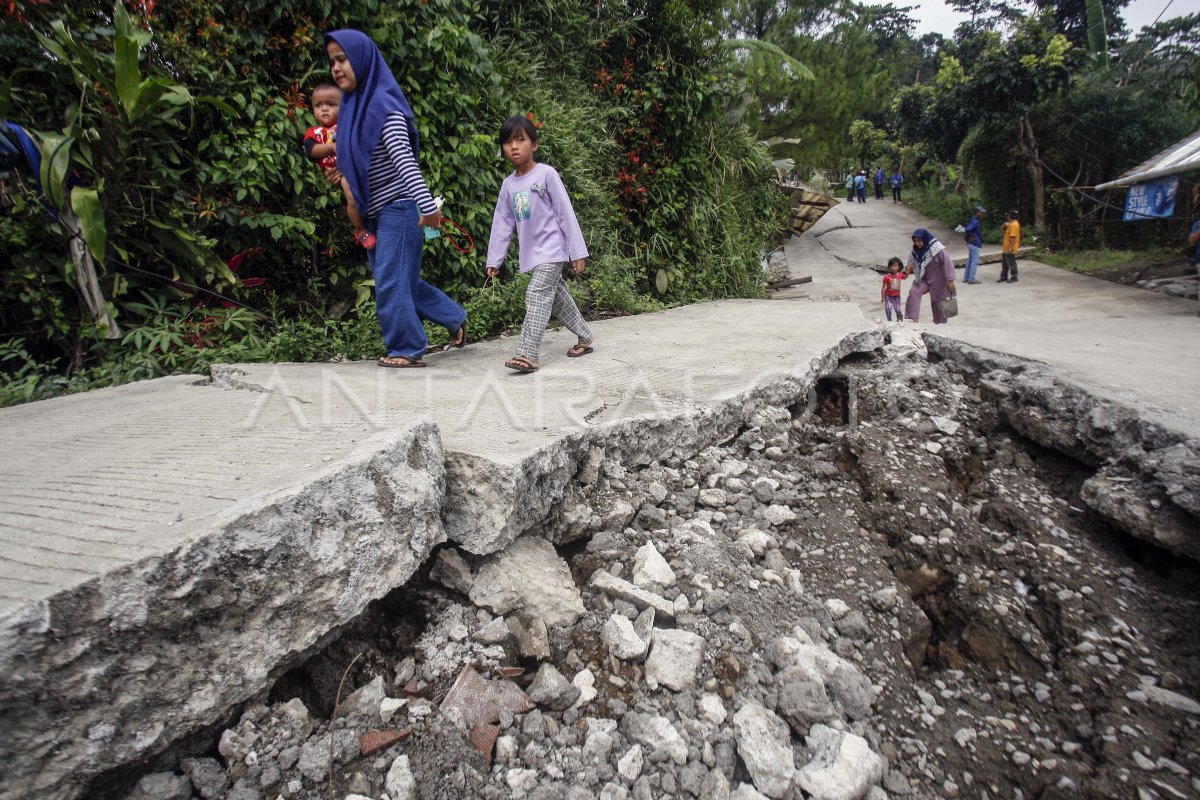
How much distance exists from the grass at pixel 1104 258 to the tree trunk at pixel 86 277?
1553cm

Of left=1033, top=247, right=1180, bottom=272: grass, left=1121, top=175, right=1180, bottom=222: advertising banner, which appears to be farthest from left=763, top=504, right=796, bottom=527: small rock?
left=1033, top=247, right=1180, bottom=272: grass

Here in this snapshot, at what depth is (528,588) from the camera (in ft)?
6.33

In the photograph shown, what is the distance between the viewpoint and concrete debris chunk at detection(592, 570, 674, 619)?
1926mm

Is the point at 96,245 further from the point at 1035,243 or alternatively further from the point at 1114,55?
the point at 1114,55

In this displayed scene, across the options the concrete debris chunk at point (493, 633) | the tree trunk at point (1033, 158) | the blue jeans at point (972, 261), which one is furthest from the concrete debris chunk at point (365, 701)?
the tree trunk at point (1033, 158)

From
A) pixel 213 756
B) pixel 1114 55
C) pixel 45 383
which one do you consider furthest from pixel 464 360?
pixel 1114 55

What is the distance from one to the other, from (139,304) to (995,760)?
443 cm

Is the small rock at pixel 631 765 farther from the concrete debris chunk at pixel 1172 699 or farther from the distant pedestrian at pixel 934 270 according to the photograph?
the distant pedestrian at pixel 934 270

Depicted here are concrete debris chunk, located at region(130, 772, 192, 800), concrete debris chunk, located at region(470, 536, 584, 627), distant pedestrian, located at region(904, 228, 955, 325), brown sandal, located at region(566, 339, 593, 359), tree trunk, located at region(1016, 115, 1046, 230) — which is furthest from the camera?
tree trunk, located at region(1016, 115, 1046, 230)

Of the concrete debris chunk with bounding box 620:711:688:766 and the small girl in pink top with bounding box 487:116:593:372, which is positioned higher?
the small girl in pink top with bounding box 487:116:593:372

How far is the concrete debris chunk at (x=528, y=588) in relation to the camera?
1.89 m

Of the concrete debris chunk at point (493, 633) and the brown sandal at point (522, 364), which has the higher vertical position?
the brown sandal at point (522, 364)

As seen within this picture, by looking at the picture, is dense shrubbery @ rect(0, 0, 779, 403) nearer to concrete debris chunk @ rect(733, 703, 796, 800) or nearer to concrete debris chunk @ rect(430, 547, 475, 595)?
concrete debris chunk @ rect(430, 547, 475, 595)

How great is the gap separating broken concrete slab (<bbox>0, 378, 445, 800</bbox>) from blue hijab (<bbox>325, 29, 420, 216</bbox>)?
1587 millimetres
